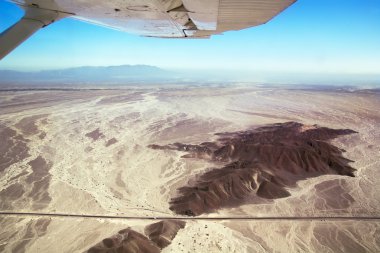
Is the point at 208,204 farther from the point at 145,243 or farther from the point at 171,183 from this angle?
the point at 145,243

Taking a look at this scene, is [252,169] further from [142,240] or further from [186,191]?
[142,240]

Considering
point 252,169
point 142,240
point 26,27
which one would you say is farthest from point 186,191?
point 26,27

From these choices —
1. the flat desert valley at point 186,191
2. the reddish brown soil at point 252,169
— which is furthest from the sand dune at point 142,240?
the reddish brown soil at point 252,169

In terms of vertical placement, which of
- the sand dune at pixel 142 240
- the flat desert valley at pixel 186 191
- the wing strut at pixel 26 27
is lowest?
the flat desert valley at pixel 186 191

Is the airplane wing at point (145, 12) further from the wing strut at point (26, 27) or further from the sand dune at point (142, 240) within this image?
the sand dune at point (142, 240)

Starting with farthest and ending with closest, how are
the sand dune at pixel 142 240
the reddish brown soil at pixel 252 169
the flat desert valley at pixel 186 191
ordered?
the reddish brown soil at pixel 252 169, the flat desert valley at pixel 186 191, the sand dune at pixel 142 240

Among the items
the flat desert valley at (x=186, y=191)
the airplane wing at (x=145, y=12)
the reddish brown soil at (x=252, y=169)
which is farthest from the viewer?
the reddish brown soil at (x=252, y=169)

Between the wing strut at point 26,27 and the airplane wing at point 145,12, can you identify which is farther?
the wing strut at point 26,27

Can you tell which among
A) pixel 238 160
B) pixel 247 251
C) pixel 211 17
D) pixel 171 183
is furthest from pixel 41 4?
pixel 238 160
